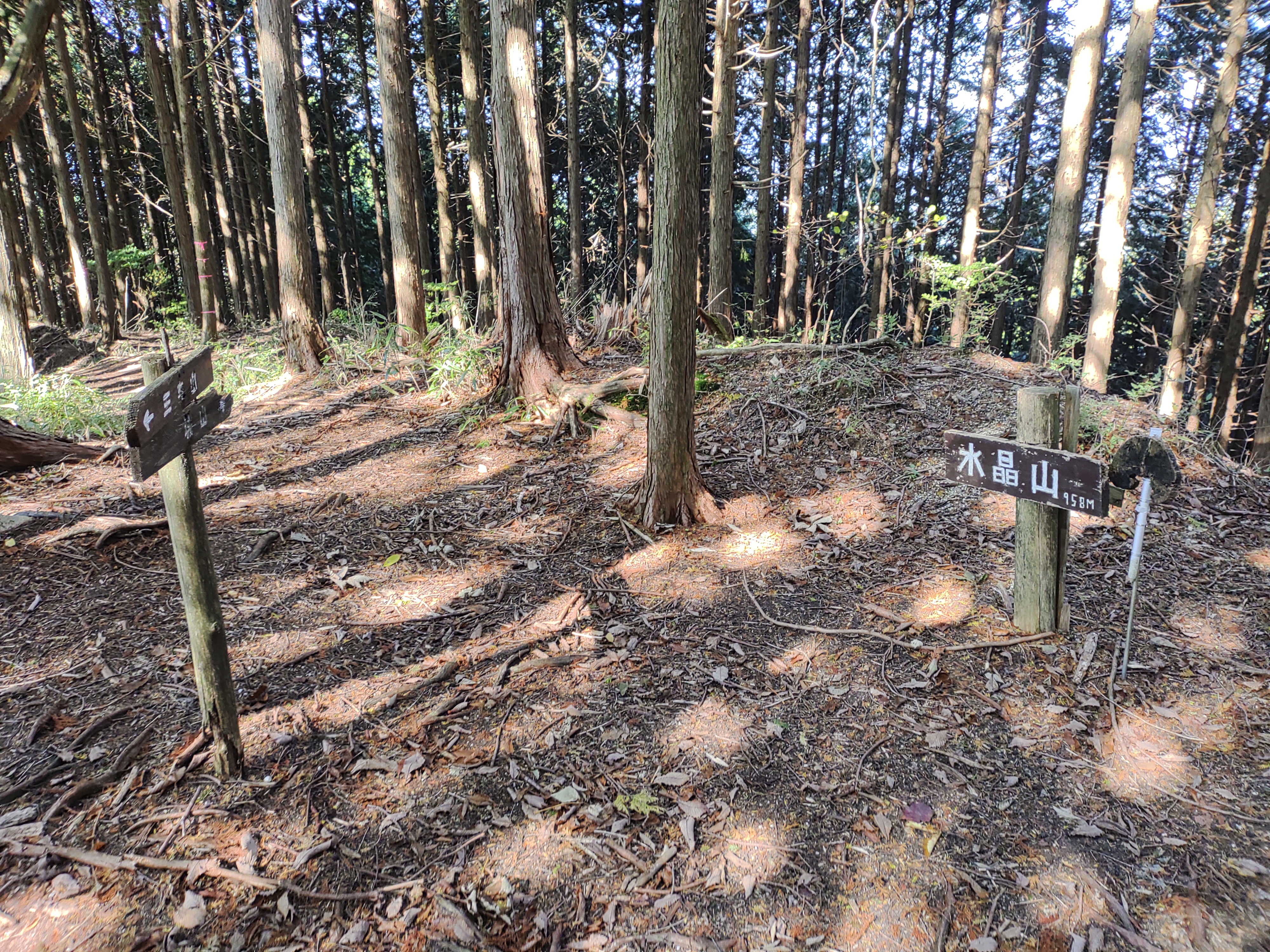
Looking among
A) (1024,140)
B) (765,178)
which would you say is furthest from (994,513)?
(1024,140)

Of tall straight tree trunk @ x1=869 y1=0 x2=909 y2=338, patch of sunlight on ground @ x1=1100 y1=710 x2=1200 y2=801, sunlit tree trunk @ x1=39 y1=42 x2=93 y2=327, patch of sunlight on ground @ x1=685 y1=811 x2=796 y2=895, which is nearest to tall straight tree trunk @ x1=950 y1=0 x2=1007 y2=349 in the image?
tall straight tree trunk @ x1=869 y1=0 x2=909 y2=338

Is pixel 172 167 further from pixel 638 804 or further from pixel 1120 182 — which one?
pixel 1120 182

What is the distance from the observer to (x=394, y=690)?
345 centimetres

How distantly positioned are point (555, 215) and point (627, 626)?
2641cm

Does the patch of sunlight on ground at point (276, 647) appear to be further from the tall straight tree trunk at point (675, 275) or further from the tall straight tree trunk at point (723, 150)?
the tall straight tree trunk at point (723, 150)

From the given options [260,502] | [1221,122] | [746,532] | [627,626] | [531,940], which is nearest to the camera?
[531,940]

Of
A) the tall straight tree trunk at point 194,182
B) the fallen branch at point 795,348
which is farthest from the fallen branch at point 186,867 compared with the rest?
the tall straight tree trunk at point 194,182

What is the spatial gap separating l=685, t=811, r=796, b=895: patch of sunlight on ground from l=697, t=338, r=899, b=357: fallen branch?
5.28 metres

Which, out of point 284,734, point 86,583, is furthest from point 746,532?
point 86,583

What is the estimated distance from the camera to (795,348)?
749cm

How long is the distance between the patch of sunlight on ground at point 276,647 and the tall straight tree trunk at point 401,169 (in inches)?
251

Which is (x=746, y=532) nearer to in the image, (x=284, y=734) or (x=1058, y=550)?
(x=1058, y=550)

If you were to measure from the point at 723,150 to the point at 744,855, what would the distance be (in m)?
9.32

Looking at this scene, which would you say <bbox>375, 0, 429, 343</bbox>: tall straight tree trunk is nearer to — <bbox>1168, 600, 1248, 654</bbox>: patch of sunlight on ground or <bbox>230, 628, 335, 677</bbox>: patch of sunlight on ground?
<bbox>230, 628, 335, 677</bbox>: patch of sunlight on ground
